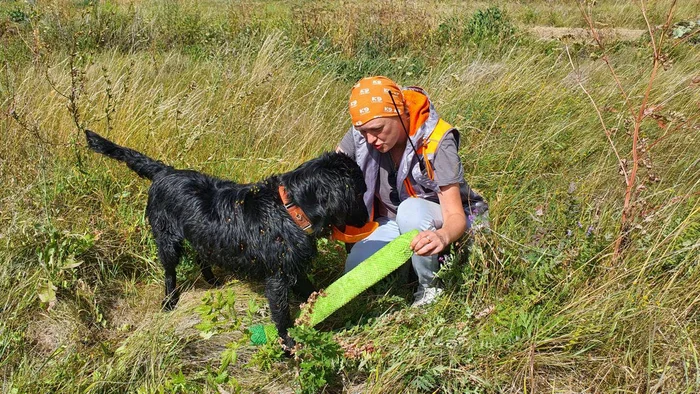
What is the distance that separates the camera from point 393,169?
118 inches

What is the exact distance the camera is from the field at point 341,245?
232 centimetres

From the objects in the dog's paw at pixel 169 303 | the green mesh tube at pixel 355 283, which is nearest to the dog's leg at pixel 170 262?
the dog's paw at pixel 169 303

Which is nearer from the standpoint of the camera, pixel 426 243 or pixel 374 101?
pixel 426 243

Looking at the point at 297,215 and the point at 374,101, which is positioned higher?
the point at 374,101

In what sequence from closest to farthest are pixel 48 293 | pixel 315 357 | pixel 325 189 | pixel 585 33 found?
pixel 315 357 < pixel 325 189 < pixel 48 293 < pixel 585 33

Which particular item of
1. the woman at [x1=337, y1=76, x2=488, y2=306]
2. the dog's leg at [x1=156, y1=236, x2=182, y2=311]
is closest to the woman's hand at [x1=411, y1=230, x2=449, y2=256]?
the woman at [x1=337, y1=76, x2=488, y2=306]

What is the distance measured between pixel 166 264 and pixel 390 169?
148 centimetres

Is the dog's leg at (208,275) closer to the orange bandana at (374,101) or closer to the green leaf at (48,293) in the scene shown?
the green leaf at (48,293)

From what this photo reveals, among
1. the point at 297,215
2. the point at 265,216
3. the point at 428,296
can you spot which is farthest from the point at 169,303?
the point at 428,296

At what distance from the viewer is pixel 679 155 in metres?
3.53

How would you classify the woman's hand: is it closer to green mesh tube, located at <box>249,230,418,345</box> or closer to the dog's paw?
green mesh tube, located at <box>249,230,418,345</box>

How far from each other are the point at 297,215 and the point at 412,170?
0.73 m

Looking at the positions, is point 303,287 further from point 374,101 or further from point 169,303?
point 374,101

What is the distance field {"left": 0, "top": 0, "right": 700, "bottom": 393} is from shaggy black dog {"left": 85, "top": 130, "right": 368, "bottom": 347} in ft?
1.02
